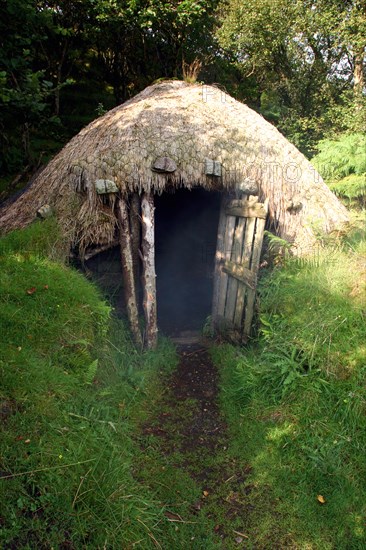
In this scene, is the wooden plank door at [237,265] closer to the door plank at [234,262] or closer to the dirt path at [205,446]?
the door plank at [234,262]

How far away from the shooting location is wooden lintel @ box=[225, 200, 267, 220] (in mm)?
5684

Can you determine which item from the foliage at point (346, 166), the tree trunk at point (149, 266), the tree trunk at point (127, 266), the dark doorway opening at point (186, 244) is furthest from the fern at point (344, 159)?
the tree trunk at point (127, 266)

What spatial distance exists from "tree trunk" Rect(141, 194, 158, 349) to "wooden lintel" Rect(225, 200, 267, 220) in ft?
4.36

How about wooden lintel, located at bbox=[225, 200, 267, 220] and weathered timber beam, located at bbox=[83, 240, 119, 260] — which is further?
weathered timber beam, located at bbox=[83, 240, 119, 260]

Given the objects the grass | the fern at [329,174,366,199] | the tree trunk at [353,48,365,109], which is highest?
the tree trunk at [353,48,365,109]

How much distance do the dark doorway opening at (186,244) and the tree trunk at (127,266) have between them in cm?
273

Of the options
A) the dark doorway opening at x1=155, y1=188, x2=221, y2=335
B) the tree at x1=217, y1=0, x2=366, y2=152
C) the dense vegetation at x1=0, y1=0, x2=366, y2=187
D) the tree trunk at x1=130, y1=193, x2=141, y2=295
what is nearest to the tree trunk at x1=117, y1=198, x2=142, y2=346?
the tree trunk at x1=130, y1=193, x2=141, y2=295

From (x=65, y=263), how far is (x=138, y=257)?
1.38m

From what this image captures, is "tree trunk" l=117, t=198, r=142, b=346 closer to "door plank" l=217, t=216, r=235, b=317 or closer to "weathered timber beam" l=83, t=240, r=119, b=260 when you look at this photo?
"weathered timber beam" l=83, t=240, r=119, b=260

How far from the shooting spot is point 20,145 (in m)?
11.1

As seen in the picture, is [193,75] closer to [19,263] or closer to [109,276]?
[109,276]

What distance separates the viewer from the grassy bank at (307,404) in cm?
349

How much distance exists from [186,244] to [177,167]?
408cm

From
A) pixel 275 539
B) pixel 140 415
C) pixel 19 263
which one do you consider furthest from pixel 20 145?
pixel 275 539
